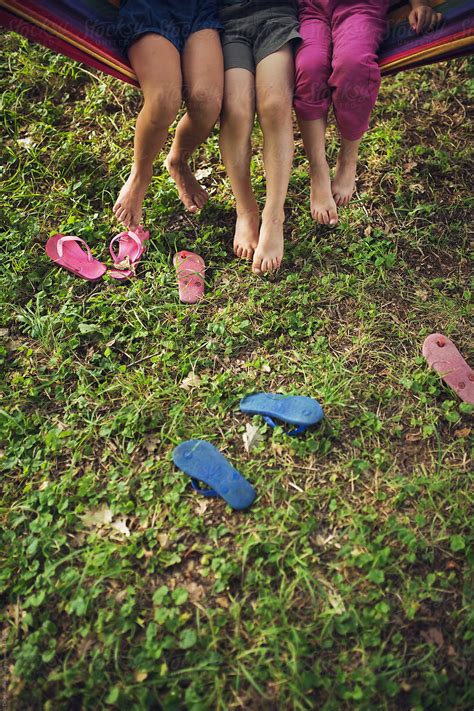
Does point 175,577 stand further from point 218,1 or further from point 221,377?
point 218,1

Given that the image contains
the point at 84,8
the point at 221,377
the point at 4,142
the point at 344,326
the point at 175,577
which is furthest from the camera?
the point at 4,142

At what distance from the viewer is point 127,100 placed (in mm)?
3018

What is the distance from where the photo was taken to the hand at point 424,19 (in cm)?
199

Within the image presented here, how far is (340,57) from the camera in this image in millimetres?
2049

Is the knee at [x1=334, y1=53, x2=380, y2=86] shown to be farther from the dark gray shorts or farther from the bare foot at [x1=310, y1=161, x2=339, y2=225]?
the bare foot at [x1=310, y1=161, x2=339, y2=225]

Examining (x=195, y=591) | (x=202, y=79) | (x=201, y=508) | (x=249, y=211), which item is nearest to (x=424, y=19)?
(x=202, y=79)

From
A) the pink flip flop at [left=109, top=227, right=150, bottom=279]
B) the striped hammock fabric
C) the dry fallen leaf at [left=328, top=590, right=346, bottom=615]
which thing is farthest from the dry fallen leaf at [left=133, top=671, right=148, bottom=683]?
the striped hammock fabric

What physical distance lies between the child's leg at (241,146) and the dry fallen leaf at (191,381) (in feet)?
2.06

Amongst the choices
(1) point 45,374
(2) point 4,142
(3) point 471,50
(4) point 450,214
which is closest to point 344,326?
(4) point 450,214

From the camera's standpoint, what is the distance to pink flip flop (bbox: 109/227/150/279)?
2.45 m

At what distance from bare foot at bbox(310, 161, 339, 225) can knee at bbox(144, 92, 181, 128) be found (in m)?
0.67

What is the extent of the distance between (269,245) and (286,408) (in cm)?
75

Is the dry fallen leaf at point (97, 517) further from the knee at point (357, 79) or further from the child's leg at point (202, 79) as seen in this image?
the knee at point (357, 79)

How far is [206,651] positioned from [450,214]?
7.23 feet
